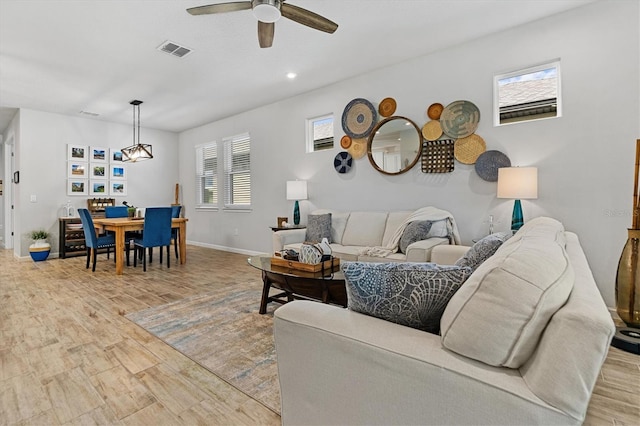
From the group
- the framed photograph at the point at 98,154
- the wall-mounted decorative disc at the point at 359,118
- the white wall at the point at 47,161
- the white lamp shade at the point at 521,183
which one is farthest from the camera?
the framed photograph at the point at 98,154

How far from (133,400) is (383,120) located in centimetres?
383

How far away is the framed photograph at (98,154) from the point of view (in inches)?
257

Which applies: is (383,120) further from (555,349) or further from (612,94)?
(555,349)

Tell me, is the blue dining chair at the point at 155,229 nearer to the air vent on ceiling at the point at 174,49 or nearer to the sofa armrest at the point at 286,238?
the sofa armrest at the point at 286,238

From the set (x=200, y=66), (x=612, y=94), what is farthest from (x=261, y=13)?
(x=612, y=94)

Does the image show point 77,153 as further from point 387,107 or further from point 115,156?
point 387,107

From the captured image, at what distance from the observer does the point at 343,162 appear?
15.3 ft

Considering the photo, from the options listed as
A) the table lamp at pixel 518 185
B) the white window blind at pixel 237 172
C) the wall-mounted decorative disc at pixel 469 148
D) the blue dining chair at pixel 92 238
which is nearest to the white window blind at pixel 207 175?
the white window blind at pixel 237 172

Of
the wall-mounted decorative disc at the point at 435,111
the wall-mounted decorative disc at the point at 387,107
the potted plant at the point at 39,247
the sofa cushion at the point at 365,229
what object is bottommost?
the potted plant at the point at 39,247

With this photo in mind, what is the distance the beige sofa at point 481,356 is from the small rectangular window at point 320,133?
13.5 feet

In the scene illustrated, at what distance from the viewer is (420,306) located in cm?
104

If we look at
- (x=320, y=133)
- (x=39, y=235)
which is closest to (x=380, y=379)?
(x=320, y=133)

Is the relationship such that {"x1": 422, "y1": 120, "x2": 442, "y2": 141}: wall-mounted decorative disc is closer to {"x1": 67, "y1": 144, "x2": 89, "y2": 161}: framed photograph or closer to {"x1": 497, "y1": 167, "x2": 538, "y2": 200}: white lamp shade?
{"x1": 497, "y1": 167, "x2": 538, "y2": 200}: white lamp shade

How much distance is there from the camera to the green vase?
2332mm
